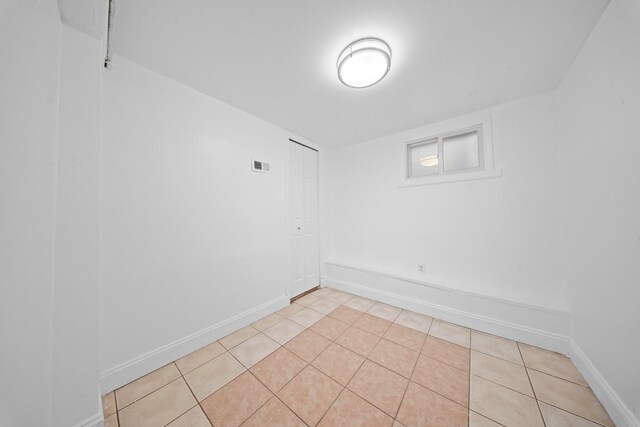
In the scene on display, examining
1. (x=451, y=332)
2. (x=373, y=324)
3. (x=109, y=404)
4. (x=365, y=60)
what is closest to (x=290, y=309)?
(x=373, y=324)

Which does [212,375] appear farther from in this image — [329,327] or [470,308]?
[470,308]

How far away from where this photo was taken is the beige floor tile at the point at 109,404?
1.24 meters

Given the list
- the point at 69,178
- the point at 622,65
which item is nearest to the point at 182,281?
the point at 69,178

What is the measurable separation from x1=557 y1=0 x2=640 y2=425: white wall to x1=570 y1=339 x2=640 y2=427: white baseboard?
4 centimetres

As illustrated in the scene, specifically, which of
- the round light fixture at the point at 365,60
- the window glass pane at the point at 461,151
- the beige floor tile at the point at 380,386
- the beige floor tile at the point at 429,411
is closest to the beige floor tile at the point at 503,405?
the beige floor tile at the point at 429,411

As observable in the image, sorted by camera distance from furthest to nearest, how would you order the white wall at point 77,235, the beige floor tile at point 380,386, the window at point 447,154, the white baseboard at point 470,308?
the window at point 447,154, the white baseboard at point 470,308, the beige floor tile at point 380,386, the white wall at point 77,235

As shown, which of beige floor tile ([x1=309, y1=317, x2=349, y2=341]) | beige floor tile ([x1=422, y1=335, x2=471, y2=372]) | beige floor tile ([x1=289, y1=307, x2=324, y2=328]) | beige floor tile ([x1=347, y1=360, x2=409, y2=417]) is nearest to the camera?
beige floor tile ([x1=347, y1=360, x2=409, y2=417])

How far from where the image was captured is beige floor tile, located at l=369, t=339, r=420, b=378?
160 cm

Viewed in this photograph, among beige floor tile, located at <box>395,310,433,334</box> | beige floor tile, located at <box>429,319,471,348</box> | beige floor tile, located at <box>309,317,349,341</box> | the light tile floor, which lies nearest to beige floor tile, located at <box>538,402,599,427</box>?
the light tile floor

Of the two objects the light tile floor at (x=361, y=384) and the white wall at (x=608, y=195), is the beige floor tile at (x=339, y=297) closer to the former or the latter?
the light tile floor at (x=361, y=384)

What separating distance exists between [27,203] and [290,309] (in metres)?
2.36

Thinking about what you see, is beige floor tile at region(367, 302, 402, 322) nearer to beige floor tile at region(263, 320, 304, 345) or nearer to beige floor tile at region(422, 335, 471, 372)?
beige floor tile at region(422, 335, 471, 372)

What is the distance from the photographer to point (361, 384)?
1446 millimetres

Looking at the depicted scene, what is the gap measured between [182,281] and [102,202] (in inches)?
33.4
